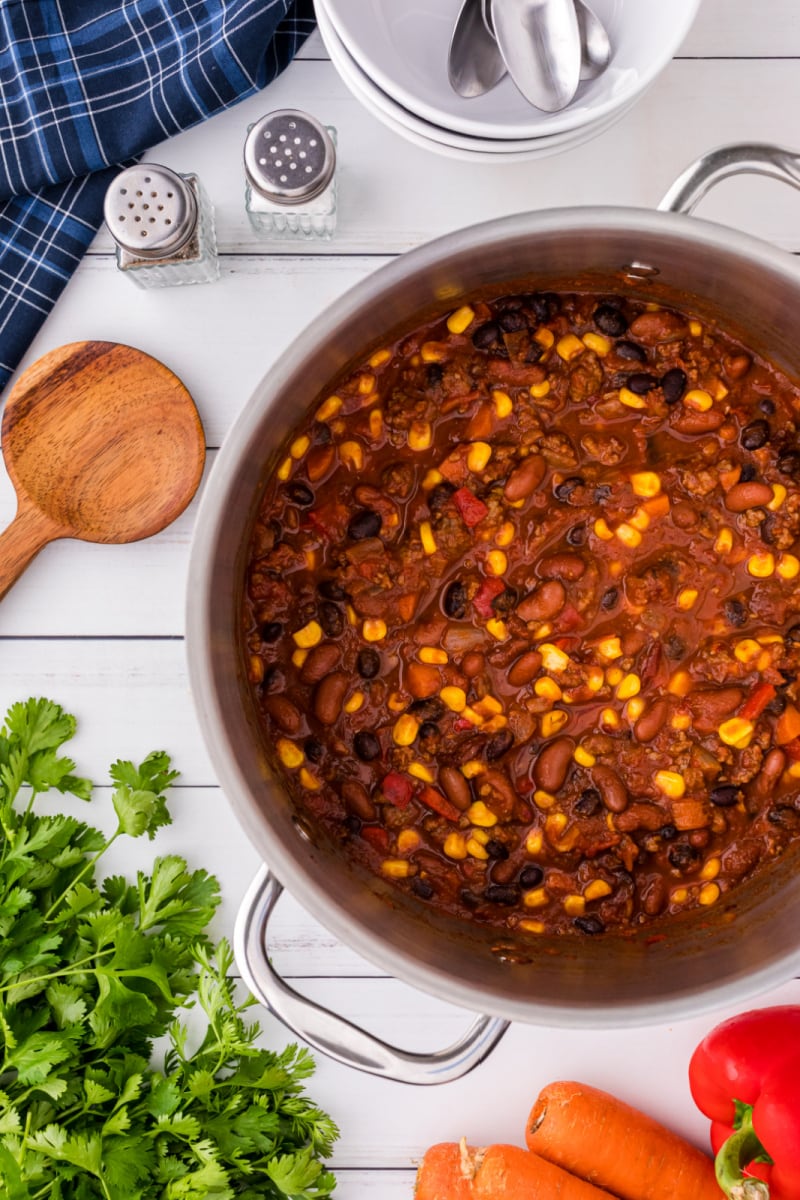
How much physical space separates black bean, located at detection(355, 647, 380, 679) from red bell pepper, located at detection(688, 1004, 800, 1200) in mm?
1110

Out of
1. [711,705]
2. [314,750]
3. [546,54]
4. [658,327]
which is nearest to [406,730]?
[314,750]

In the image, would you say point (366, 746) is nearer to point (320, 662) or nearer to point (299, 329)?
point (320, 662)

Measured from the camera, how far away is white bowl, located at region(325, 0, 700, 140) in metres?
1.85

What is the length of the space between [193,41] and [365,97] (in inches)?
18.1

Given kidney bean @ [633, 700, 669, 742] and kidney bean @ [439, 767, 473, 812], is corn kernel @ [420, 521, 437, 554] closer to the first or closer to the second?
kidney bean @ [439, 767, 473, 812]

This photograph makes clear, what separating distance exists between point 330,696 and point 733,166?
121cm

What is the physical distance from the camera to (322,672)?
2.04 meters

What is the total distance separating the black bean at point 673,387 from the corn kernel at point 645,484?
15cm

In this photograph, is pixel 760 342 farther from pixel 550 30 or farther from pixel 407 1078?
pixel 407 1078

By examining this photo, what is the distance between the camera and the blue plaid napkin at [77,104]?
212 cm

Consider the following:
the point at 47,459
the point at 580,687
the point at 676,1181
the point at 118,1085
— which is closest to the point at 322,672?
the point at 580,687

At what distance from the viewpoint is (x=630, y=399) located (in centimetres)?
200

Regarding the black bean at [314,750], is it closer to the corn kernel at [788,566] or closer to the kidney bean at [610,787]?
the kidney bean at [610,787]

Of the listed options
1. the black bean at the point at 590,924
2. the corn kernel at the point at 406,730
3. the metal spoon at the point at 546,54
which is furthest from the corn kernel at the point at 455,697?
the metal spoon at the point at 546,54
